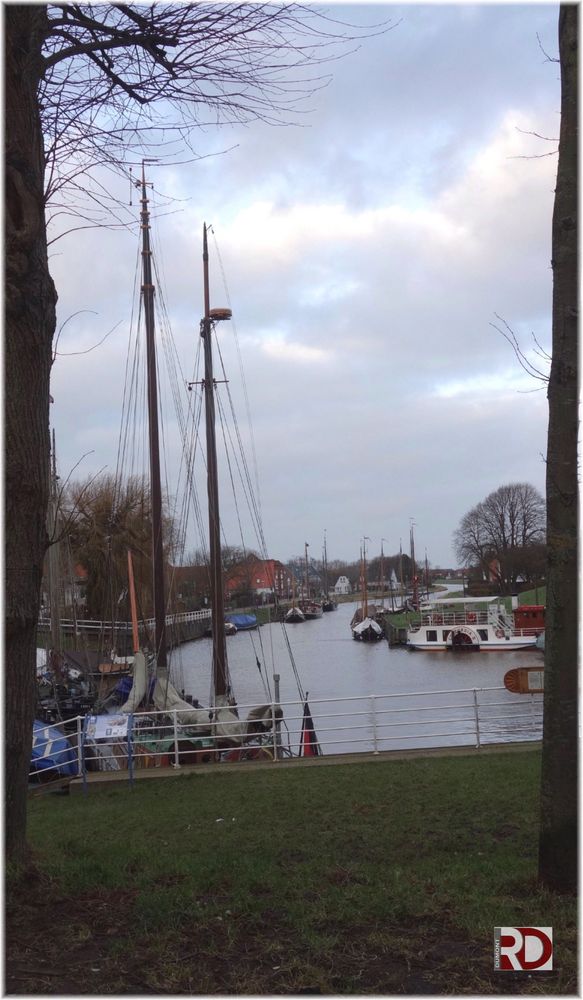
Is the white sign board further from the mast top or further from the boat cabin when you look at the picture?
the boat cabin

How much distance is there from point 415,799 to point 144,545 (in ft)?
113

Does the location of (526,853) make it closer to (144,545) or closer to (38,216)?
(38,216)

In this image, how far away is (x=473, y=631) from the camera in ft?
182

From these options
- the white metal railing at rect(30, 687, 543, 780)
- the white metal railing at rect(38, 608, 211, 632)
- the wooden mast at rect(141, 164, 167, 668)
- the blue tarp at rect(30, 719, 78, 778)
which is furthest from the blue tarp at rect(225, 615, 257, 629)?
the blue tarp at rect(30, 719, 78, 778)

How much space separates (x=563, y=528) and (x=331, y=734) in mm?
18792

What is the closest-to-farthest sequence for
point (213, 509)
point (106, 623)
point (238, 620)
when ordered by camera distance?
point (213, 509), point (106, 623), point (238, 620)

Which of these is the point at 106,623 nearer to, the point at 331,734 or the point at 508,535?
the point at 331,734

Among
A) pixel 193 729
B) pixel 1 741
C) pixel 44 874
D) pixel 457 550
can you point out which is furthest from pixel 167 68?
pixel 457 550

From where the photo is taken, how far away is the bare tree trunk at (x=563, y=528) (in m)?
4.84

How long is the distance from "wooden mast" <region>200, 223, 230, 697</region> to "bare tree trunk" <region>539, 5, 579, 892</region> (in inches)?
613

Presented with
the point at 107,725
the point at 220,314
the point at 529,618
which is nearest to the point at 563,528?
the point at 107,725

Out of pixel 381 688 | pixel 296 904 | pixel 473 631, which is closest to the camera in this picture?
pixel 296 904

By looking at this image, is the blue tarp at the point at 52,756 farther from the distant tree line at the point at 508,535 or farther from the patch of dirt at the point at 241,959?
the distant tree line at the point at 508,535

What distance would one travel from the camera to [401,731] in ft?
70.4
